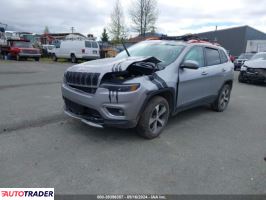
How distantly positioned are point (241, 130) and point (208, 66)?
1.62 metres

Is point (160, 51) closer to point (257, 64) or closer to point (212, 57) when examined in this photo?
point (212, 57)

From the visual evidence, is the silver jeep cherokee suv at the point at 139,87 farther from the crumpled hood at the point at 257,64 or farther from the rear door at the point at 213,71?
the crumpled hood at the point at 257,64

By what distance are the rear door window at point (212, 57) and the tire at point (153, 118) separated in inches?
80.7

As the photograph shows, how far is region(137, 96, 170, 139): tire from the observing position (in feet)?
14.0

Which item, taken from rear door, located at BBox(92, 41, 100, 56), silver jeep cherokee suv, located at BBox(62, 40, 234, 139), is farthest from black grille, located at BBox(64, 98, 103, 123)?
rear door, located at BBox(92, 41, 100, 56)

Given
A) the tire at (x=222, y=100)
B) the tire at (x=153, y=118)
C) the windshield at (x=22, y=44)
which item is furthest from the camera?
the windshield at (x=22, y=44)

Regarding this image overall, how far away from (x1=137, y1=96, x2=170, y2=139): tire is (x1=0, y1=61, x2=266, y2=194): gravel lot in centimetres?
15

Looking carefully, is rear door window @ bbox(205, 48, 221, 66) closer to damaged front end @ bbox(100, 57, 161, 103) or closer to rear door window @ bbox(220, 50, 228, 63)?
rear door window @ bbox(220, 50, 228, 63)

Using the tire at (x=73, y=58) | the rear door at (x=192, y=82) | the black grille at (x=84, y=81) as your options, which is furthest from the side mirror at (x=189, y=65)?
the tire at (x=73, y=58)

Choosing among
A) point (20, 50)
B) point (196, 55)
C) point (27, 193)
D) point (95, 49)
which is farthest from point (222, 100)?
point (20, 50)

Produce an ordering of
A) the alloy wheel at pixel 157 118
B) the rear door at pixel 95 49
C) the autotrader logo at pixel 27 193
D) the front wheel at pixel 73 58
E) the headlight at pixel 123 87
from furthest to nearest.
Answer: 1. the front wheel at pixel 73 58
2. the rear door at pixel 95 49
3. the alloy wheel at pixel 157 118
4. the headlight at pixel 123 87
5. the autotrader logo at pixel 27 193

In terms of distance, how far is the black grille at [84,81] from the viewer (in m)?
4.04

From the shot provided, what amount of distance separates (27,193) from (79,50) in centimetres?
2044

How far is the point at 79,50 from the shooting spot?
22.3 meters
